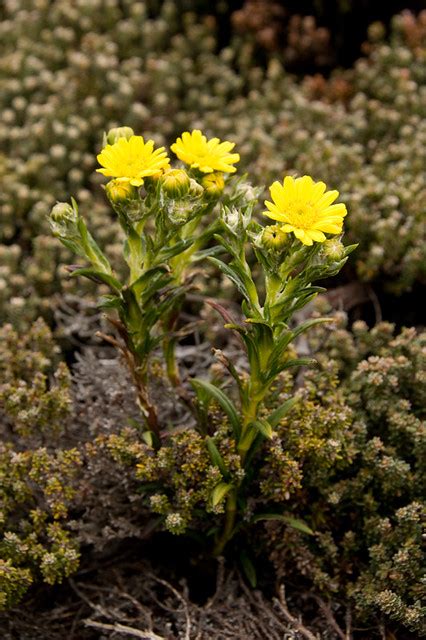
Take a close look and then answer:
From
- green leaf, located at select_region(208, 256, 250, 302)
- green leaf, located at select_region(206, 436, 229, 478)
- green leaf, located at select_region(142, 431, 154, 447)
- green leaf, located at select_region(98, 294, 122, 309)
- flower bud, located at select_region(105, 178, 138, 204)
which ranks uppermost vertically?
flower bud, located at select_region(105, 178, 138, 204)

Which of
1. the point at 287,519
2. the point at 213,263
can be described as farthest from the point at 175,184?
the point at 287,519

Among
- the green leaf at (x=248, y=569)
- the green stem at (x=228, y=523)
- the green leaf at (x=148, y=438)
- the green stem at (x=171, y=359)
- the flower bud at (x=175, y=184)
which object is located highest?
the flower bud at (x=175, y=184)

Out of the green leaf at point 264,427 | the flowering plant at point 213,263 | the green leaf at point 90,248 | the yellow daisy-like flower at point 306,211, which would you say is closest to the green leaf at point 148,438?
the flowering plant at point 213,263

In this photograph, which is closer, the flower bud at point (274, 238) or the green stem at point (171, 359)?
the flower bud at point (274, 238)

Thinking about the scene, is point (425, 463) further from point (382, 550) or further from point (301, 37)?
point (301, 37)

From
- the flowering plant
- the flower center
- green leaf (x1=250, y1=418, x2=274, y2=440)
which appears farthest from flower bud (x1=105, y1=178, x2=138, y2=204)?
green leaf (x1=250, y1=418, x2=274, y2=440)

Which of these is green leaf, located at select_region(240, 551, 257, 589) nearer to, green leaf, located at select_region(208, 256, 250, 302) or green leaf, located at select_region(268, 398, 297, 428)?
green leaf, located at select_region(268, 398, 297, 428)

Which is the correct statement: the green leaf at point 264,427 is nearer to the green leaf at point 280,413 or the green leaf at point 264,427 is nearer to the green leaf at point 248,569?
the green leaf at point 280,413
